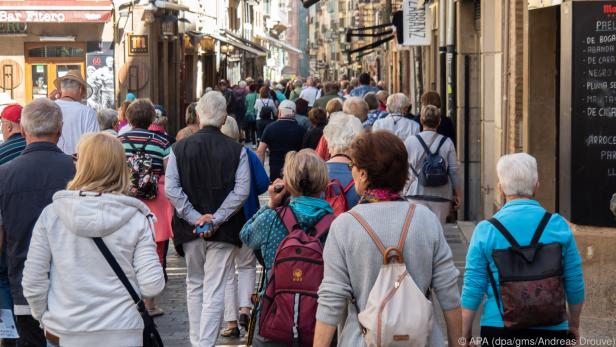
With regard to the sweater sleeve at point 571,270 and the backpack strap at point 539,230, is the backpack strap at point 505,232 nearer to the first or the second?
the backpack strap at point 539,230

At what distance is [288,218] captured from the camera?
21.7ft

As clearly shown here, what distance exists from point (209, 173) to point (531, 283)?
3.44 meters

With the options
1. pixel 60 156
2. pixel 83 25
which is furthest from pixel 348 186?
pixel 83 25

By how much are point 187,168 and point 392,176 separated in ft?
11.8

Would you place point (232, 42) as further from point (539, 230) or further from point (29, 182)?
point (539, 230)

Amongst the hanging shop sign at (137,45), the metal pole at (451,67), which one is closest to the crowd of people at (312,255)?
the metal pole at (451,67)

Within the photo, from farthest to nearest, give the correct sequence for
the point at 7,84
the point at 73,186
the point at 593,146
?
the point at 7,84 → the point at 593,146 → the point at 73,186

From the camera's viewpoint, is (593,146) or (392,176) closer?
(392,176)

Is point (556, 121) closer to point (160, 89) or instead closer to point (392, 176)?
point (392, 176)

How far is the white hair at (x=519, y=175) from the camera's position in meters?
5.80

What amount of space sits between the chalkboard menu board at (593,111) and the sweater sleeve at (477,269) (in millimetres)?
3525

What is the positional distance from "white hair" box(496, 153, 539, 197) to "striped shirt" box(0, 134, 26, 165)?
342cm

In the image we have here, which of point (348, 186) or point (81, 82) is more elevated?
point (81, 82)

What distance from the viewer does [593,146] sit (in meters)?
9.07
